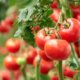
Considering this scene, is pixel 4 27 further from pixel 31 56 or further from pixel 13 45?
pixel 31 56

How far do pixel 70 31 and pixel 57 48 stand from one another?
7 centimetres

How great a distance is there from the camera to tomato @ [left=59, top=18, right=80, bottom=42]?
1237 mm

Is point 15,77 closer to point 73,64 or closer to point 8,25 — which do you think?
point 8,25

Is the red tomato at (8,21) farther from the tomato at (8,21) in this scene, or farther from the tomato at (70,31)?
the tomato at (70,31)

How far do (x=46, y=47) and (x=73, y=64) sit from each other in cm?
31

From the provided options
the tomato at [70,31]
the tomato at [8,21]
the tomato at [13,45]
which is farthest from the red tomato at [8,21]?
the tomato at [70,31]

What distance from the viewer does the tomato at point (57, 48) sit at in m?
1.23

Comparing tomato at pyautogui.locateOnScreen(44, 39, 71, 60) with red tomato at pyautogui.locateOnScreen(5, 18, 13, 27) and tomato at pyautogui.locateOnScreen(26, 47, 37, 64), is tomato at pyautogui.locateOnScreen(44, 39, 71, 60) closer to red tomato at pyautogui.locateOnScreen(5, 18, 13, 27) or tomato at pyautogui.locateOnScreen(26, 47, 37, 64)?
tomato at pyautogui.locateOnScreen(26, 47, 37, 64)

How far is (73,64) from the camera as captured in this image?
1.51 meters

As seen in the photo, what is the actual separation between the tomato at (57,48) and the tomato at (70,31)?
0.8 inches

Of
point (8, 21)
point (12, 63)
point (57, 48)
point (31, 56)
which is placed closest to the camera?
point (57, 48)

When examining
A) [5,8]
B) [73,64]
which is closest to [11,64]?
[73,64]

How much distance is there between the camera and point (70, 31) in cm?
126

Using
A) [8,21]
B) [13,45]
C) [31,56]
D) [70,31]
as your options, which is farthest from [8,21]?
[70,31]
